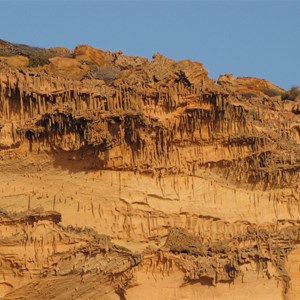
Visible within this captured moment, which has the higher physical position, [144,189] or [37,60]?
[37,60]

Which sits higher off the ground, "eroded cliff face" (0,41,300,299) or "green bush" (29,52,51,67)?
"green bush" (29,52,51,67)

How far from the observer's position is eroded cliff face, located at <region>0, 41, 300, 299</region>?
20.3m

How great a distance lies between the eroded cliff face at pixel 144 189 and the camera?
2027cm

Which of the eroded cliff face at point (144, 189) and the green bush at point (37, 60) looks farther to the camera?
the green bush at point (37, 60)

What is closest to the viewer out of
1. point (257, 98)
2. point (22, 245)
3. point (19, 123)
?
point (22, 245)

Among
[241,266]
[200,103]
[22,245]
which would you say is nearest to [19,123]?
[22,245]

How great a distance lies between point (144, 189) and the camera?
23094 millimetres

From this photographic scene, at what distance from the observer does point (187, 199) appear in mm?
23641

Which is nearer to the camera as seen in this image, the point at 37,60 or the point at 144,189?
the point at 144,189

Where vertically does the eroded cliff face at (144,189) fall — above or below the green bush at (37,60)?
below

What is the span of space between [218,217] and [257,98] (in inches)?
195

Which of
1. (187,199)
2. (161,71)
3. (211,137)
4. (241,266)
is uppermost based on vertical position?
(161,71)

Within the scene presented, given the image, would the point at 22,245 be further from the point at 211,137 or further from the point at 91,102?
the point at 211,137

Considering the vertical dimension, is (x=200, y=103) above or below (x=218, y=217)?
above
